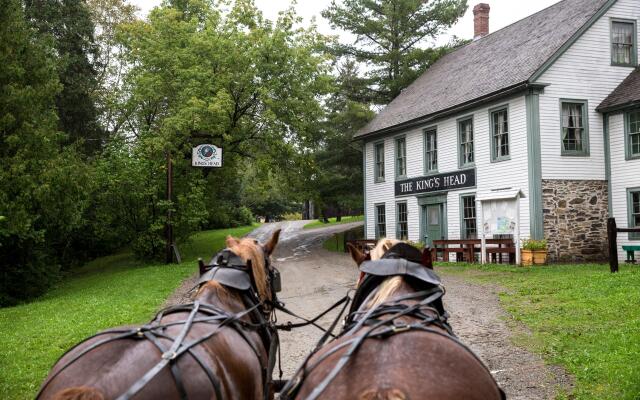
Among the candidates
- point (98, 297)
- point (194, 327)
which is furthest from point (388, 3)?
point (194, 327)

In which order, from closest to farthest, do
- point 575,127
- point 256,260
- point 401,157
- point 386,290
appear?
point 386,290
point 256,260
point 575,127
point 401,157

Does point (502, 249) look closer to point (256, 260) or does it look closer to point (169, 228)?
point (169, 228)

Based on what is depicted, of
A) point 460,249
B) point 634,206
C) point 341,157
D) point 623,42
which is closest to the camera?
point 634,206

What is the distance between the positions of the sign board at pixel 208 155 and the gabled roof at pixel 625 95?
14787 mm

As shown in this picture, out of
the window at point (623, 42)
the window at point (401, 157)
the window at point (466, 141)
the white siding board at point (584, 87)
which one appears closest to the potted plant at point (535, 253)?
the white siding board at point (584, 87)

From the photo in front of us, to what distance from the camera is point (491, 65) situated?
79.3 ft

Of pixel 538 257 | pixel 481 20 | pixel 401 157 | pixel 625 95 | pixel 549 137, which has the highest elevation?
pixel 481 20

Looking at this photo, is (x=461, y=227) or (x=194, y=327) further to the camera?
(x=461, y=227)

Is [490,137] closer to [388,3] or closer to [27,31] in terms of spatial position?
[388,3]

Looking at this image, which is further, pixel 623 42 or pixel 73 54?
pixel 73 54

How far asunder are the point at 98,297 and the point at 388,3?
24824 mm

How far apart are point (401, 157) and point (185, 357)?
985 inches

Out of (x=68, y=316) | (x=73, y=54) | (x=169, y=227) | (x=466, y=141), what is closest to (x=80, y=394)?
(x=68, y=316)

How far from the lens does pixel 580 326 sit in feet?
31.6
